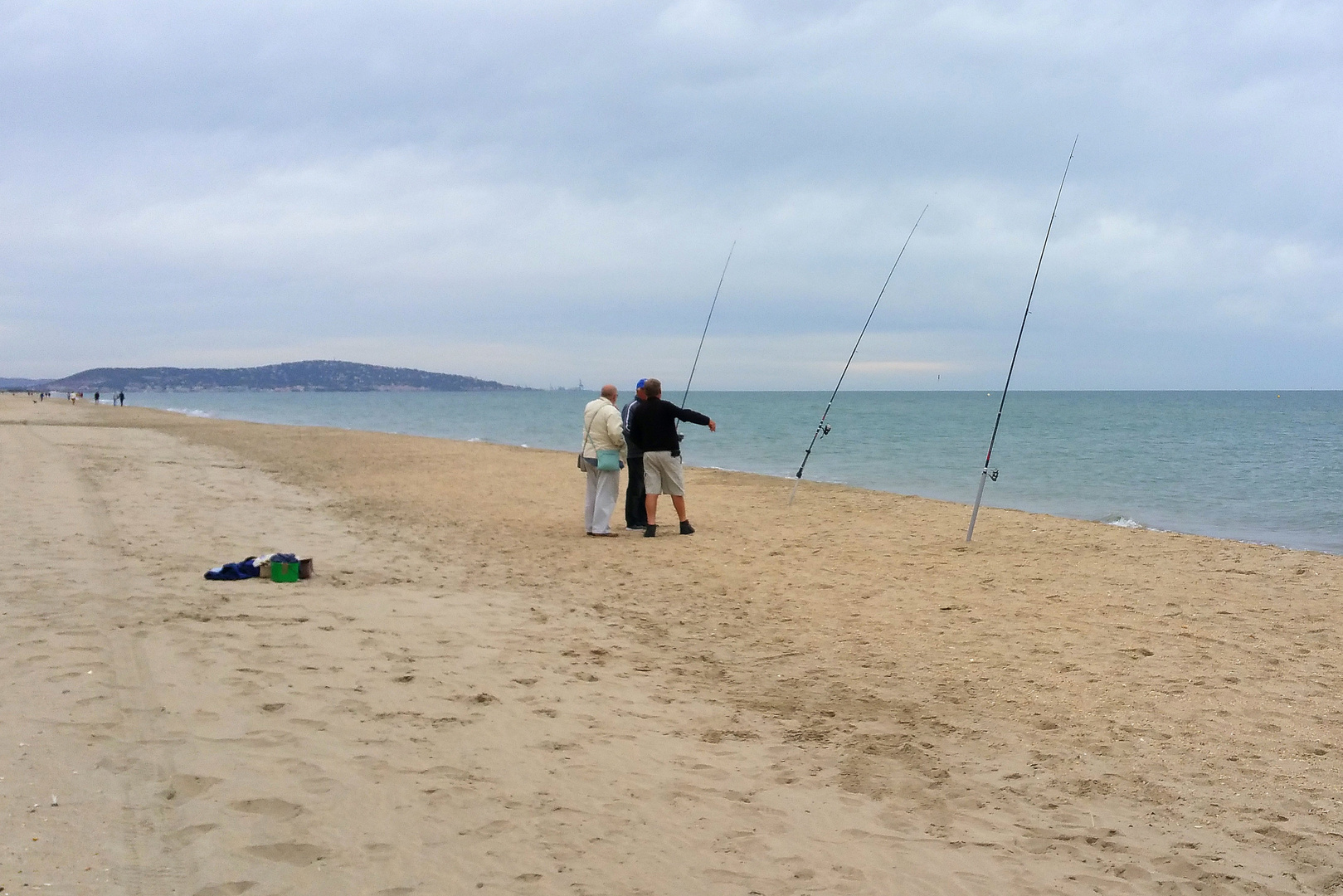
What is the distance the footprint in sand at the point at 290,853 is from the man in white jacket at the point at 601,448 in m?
7.26

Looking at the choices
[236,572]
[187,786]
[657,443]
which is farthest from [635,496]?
[187,786]

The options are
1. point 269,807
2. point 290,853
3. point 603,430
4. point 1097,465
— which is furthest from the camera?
point 1097,465

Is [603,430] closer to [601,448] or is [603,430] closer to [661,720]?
[601,448]

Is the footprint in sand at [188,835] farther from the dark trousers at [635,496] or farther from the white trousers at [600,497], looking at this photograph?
the dark trousers at [635,496]

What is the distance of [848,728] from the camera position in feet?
15.6

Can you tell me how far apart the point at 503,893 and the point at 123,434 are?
29035 millimetres

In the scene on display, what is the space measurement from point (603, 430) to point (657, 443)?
0.63 m

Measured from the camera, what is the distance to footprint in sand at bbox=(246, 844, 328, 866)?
3.12m

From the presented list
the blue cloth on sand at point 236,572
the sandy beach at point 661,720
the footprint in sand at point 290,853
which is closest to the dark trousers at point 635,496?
the sandy beach at point 661,720

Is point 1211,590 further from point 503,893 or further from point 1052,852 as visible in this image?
point 503,893

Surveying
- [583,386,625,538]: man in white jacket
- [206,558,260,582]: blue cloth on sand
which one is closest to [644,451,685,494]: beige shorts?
[583,386,625,538]: man in white jacket

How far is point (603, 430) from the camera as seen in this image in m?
10.4

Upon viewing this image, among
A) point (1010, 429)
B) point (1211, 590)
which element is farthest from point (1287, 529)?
point (1010, 429)

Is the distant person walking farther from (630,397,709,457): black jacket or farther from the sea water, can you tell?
the sea water
